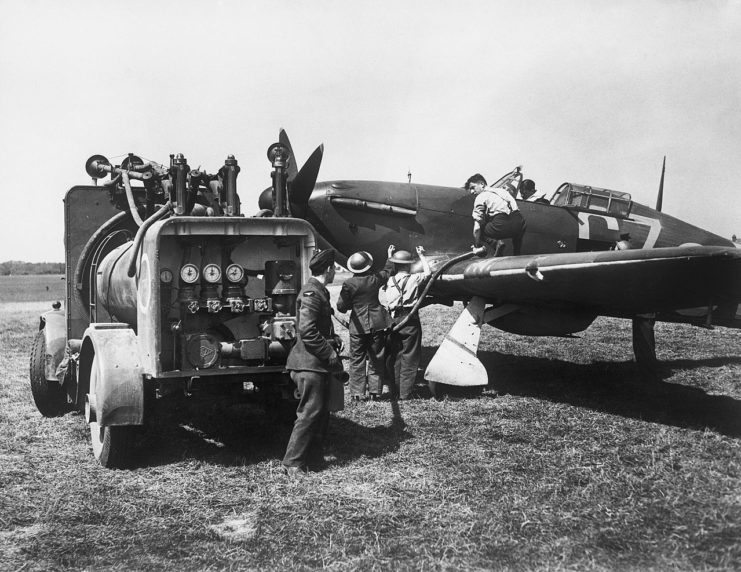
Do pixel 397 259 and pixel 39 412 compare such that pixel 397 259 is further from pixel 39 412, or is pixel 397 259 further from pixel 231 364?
pixel 39 412

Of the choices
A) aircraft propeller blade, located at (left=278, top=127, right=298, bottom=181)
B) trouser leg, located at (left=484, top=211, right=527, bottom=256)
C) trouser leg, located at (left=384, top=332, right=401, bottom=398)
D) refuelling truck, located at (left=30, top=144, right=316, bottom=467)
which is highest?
aircraft propeller blade, located at (left=278, top=127, right=298, bottom=181)

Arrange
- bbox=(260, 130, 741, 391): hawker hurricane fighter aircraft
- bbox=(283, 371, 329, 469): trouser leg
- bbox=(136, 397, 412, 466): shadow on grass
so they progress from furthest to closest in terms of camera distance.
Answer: bbox=(260, 130, 741, 391): hawker hurricane fighter aircraft < bbox=(136, 397, 412, 466): shadow on grass < bbox=(283, 371, 329, 469): trouser leg

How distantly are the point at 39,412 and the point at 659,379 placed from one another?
757 cm

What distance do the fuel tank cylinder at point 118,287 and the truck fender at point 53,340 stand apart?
2.30 ft

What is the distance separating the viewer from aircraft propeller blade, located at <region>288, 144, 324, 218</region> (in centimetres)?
811

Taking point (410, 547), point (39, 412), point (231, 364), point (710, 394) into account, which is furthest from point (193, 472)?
point (710, 394)

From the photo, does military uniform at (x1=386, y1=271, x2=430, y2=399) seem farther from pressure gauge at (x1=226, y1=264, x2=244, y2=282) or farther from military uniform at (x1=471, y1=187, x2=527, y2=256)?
pressure gauge at (x1=226, y1=264, x2=244, y2=282)

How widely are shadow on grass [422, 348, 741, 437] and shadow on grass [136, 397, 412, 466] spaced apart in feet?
7.20

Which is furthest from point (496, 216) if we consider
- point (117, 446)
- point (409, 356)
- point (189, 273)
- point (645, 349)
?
point (117, 446)

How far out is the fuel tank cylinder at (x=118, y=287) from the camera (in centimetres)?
595

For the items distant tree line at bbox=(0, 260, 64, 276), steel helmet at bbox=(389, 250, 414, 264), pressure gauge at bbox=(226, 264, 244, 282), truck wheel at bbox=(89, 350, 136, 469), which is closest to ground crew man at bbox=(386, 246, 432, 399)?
steel helmet at bbox=(389, 250, 414, 264)

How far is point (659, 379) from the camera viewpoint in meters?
9.07

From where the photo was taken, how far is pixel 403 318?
8141 mm

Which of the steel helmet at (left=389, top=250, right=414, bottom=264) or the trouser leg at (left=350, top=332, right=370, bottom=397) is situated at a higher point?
the steel helmet at (left=389, top=250, right=414, bottom=264)
